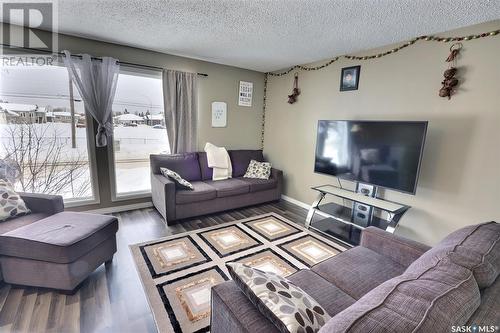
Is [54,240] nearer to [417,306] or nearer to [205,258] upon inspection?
[205,258]

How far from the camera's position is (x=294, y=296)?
0.92 meters

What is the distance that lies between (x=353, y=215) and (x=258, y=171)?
1713 mm

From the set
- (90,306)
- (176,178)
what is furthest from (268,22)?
(90,306)

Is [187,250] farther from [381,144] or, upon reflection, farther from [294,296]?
[381,144]

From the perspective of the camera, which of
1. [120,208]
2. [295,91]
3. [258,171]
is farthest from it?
[258,171]

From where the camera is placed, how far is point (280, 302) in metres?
0.88

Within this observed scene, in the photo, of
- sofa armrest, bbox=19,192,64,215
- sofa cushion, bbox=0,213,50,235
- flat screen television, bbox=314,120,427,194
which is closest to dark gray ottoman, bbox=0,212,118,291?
sofa cushion, bbox=0,213,50,235

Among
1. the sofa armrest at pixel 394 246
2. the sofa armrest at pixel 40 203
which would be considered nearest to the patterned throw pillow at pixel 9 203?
the sofa armrest at pixel 40 203

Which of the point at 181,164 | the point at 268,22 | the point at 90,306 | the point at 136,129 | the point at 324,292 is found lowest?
the point at 90,306

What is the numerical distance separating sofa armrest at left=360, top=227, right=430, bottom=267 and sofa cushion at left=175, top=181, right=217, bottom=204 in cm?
207

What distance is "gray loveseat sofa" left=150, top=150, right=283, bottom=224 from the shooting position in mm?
3061

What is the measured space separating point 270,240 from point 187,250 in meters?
0.96

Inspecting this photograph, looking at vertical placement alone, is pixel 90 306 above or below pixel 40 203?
below

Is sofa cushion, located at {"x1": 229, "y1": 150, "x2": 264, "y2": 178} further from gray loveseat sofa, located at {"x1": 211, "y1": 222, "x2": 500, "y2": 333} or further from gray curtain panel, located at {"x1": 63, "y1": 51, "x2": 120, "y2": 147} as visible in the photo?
gray loveseat sofa, located at {"x1": 211, "y1": 222, "x2": 500, "y2": 333}
